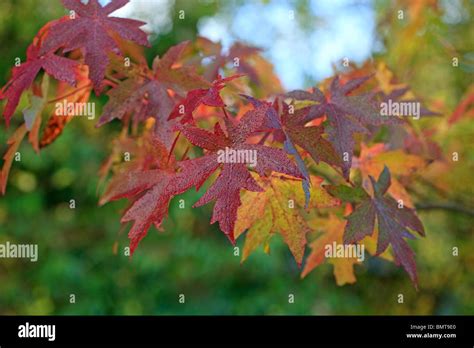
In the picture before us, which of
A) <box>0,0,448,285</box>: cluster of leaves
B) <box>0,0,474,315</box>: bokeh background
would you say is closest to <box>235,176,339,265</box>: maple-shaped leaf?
<box>0,0,448,285</box>: cluster of leaves

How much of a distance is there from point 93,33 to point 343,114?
44 cm

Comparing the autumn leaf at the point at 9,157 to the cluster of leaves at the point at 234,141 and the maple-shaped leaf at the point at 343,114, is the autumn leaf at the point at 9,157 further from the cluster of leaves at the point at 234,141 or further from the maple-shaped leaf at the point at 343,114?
the maple-shaped leaf at the point at 343,114

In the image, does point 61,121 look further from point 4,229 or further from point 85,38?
point 4,229

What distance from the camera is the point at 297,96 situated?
1.04 metres

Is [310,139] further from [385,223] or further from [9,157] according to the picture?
[9,157]

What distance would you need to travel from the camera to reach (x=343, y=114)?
1.03m

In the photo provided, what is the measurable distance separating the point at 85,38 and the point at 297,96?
37 centimetres

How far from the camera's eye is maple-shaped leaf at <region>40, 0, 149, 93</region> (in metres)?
1.00

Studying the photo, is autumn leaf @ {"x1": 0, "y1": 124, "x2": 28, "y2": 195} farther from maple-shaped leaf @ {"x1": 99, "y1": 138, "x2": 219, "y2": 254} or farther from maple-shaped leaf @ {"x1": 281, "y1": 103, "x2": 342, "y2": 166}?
maple-shaped leaf @ {"x1": 281, "y1": 103, "x2": 342, "y2": 166}

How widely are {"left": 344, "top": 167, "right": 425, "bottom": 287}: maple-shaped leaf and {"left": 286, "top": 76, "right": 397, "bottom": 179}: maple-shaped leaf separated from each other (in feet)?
0.40

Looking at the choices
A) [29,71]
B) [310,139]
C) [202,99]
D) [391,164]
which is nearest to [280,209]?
[310,139]

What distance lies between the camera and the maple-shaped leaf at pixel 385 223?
1031 mm
